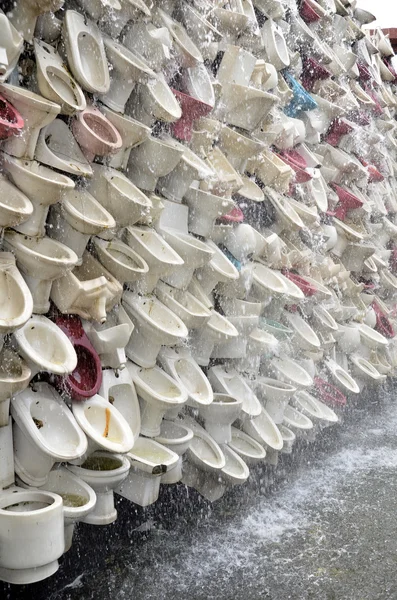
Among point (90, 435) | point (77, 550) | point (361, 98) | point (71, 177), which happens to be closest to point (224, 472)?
point (77, 550)

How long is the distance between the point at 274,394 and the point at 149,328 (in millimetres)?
938

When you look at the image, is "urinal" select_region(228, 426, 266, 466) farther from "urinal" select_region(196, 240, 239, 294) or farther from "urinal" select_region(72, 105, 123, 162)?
"urinal" select_region(72, 105, 123, 162)

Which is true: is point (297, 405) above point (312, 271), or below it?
below

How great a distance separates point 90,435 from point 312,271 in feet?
6.88

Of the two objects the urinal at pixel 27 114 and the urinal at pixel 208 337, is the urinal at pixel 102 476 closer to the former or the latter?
the urinal at pixel 208 337

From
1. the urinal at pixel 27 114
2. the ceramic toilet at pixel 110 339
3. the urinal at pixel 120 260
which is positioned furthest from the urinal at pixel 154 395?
the urinal at pixel 27 114

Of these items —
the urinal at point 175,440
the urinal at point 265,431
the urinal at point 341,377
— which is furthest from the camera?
the urinal at point 341,377

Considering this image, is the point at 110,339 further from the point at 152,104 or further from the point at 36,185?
the point at 152,104

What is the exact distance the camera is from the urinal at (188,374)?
2.58 m

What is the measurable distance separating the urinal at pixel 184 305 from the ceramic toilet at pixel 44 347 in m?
0.60

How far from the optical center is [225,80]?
9.68 feet

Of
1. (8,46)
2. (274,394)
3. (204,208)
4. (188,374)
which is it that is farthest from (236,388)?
(8,46)

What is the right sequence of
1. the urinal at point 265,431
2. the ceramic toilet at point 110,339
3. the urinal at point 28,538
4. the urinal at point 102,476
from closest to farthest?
the urinal at point 28,538
the urinal at point 102,476
the ceramic toilet at point 110,339
the urinal at point 265,431

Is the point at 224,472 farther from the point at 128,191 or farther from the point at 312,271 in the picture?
the point at 312,271
